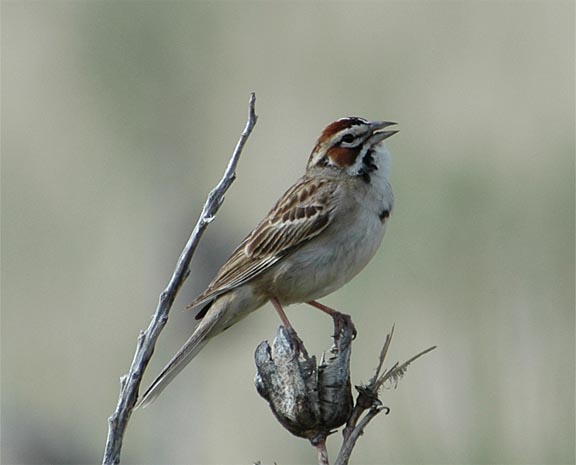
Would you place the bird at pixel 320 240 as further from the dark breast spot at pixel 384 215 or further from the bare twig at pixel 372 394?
the bare twig at pixel 372 394

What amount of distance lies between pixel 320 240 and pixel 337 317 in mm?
538

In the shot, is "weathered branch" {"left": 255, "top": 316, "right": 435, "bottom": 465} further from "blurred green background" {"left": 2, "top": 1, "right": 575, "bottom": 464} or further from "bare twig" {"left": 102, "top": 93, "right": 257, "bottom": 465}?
"bare twig" {"left": 102, "top": 93, "right": 257, "bottom": 465}

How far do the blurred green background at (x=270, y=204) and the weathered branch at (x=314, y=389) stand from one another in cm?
23

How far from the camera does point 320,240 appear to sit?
13.2 ft

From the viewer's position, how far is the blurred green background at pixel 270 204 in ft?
9.59

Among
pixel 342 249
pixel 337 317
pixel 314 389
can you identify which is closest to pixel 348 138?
pixel 342 249

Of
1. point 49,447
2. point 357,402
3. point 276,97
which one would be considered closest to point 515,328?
point 357,402

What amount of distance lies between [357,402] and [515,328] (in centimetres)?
71

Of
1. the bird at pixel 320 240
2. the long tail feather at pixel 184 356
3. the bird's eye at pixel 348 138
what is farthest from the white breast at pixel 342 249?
the long tail feather at pixel 184 356

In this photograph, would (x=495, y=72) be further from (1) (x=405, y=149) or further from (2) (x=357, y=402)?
(2) (x=357, y=402)

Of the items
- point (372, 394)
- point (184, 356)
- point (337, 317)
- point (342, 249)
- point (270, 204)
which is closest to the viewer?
point (372, 394)

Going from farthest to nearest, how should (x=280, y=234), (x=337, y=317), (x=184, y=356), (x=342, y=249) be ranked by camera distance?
(x=280, y=234) < (x=342, y=249) < (x=184, y=356) < (x=337, y=317)

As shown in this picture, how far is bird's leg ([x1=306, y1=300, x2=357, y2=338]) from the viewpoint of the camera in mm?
3246

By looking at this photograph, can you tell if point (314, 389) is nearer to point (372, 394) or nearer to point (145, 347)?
point (372, 394)
